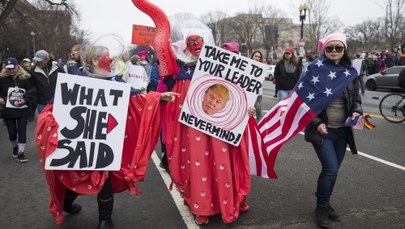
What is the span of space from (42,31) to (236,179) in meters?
50.3

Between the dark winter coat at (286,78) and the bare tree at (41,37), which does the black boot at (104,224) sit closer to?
the dark winter coat at (286,78)

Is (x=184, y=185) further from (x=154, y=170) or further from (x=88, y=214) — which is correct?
(x=154, y=170)

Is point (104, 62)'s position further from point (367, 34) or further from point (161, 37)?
point (367, 34)

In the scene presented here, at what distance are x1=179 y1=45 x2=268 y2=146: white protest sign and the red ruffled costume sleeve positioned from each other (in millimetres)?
352

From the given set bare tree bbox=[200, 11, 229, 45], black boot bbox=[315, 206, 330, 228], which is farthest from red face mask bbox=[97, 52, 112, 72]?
bare tree bbox=[200, 11, 229, 45]

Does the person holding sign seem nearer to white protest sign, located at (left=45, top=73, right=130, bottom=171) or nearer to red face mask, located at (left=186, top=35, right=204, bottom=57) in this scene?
white protest sign, located at (left=45, top=73, right=130, bottom=171)

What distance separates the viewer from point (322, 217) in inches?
137

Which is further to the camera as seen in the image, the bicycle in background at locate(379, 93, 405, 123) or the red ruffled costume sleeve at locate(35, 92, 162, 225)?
the bicycle in background at locate(379, 93, 405, 123)

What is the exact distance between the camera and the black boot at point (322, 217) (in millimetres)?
3434

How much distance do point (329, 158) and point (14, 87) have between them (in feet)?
17.0

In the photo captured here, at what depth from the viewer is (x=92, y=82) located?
10.1 feet

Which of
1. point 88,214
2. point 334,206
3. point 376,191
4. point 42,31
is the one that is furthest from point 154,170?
point 42,31

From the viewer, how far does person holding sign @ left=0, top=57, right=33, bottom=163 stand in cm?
607

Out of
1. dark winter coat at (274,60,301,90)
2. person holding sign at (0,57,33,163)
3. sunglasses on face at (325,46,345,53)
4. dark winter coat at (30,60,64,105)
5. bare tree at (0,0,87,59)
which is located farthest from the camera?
bare tree at (0,0,87,59)
